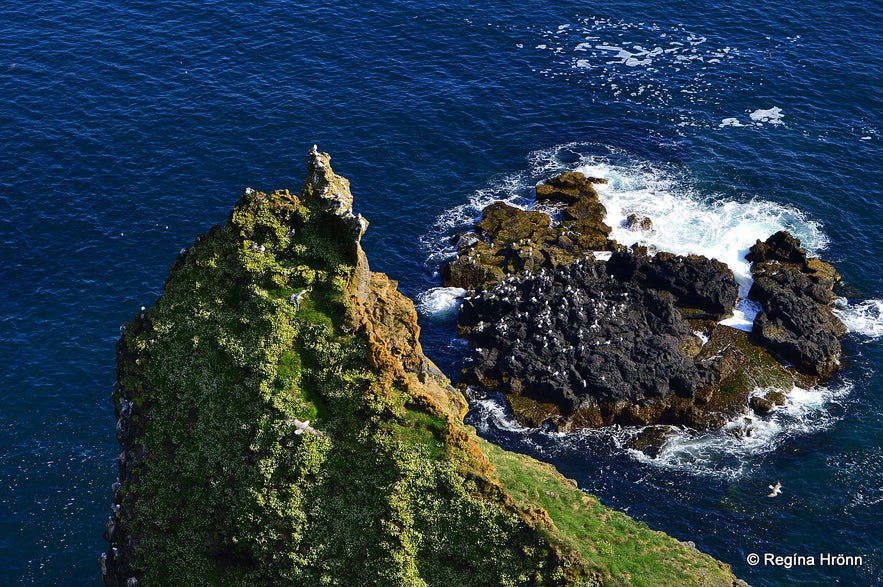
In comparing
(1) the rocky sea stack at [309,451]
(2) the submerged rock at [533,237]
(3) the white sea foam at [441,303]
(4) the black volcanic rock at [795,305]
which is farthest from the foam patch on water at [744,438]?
(2) the submerged rock at [533,237]

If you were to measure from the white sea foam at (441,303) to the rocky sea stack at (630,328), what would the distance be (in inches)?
46.4

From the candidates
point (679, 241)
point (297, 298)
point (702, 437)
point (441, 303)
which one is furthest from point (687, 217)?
point (297, 298)

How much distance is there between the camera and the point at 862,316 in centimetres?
8225

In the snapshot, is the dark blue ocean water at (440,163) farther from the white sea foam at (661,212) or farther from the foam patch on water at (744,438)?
the white sea foam at (661,212)

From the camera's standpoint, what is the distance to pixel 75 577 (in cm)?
6000

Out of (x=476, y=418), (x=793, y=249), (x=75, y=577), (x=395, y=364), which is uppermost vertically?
(x=395, y=364)

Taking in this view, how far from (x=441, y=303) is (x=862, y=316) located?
38951 millimetres

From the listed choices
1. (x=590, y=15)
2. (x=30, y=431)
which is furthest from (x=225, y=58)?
(x=30, y=431)

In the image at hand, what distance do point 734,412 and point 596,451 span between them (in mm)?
12435

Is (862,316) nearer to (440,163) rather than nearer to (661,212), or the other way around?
(661,212)

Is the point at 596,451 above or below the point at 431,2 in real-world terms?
below

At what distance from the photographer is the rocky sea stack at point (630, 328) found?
72938 mm

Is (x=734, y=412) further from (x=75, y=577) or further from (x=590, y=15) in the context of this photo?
(x=590, y=15)

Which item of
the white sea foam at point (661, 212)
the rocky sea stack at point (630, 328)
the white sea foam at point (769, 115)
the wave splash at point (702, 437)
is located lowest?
the wave splash at point (702, 437)
